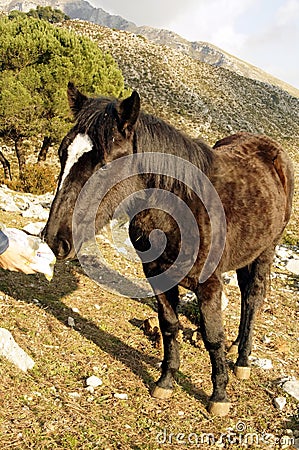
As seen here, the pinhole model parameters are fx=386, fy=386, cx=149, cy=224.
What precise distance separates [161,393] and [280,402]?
1.27m

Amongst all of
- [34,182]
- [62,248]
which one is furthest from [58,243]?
[34,182]

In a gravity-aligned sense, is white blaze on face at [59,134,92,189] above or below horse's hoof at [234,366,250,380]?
above

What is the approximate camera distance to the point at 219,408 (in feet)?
12.6

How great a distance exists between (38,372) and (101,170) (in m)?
2.17

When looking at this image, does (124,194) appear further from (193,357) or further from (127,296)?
(127,296)

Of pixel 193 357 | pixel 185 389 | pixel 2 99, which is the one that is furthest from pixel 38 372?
pixel 2 99

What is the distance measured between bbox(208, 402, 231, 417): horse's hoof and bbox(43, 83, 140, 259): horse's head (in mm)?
2216

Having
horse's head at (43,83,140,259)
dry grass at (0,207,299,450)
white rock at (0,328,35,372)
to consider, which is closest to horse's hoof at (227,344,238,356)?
dry grass at (0,207,299,450)

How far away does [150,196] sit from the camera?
3.37 m

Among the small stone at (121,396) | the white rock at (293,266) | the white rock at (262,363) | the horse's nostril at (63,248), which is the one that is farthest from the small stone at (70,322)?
the white rock at (293,266)

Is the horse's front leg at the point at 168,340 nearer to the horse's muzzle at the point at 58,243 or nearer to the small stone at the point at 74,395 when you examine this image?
the small stone at the point at 74,395

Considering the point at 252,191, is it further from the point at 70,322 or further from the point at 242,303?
the point at 70,322

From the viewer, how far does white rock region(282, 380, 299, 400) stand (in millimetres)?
4258

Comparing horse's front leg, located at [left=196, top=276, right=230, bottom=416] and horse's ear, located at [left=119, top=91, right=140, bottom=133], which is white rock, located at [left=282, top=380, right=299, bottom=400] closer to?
horse's front leg, located at [left=196, top=276, right=230, bottom=416]
